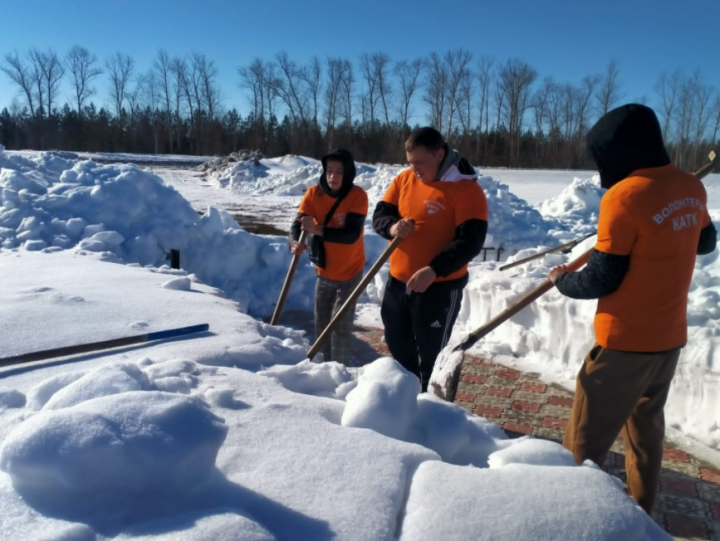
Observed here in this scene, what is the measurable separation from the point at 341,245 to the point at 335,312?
→ 1.45 ft

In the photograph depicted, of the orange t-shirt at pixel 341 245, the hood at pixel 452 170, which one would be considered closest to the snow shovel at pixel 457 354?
the hood at pixel 452 170

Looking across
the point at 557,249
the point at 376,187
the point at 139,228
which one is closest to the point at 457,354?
the point at 557,249

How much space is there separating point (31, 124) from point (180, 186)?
30.0 meters

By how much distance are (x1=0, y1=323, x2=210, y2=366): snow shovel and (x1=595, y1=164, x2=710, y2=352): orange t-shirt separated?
6.24ft

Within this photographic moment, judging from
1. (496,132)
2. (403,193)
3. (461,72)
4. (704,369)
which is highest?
(461,72)

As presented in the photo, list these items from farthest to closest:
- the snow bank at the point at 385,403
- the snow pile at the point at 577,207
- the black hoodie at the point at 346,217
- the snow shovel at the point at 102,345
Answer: the snow pile at the point at 577,207
the black hoodie at the point at 346,217
the snow shovel at the point at 102,345
the snow bank at the point at 385,403

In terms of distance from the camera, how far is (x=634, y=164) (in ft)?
6.82

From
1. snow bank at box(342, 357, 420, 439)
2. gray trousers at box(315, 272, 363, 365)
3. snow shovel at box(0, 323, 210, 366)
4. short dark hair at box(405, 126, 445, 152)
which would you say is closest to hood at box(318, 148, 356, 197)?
gray trousers at box(315, 272, 363, 365)

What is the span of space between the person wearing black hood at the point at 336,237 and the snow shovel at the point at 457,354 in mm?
1029

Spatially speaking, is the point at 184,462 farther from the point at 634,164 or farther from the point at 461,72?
the point at 461,72

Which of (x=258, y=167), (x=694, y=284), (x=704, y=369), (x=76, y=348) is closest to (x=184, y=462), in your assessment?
(x=76, y=348)

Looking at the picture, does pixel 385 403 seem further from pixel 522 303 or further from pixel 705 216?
pixel 705 216

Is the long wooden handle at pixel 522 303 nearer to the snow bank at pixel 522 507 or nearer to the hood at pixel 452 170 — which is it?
the hood at pixel 452 170

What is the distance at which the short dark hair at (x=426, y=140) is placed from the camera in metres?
2.82
